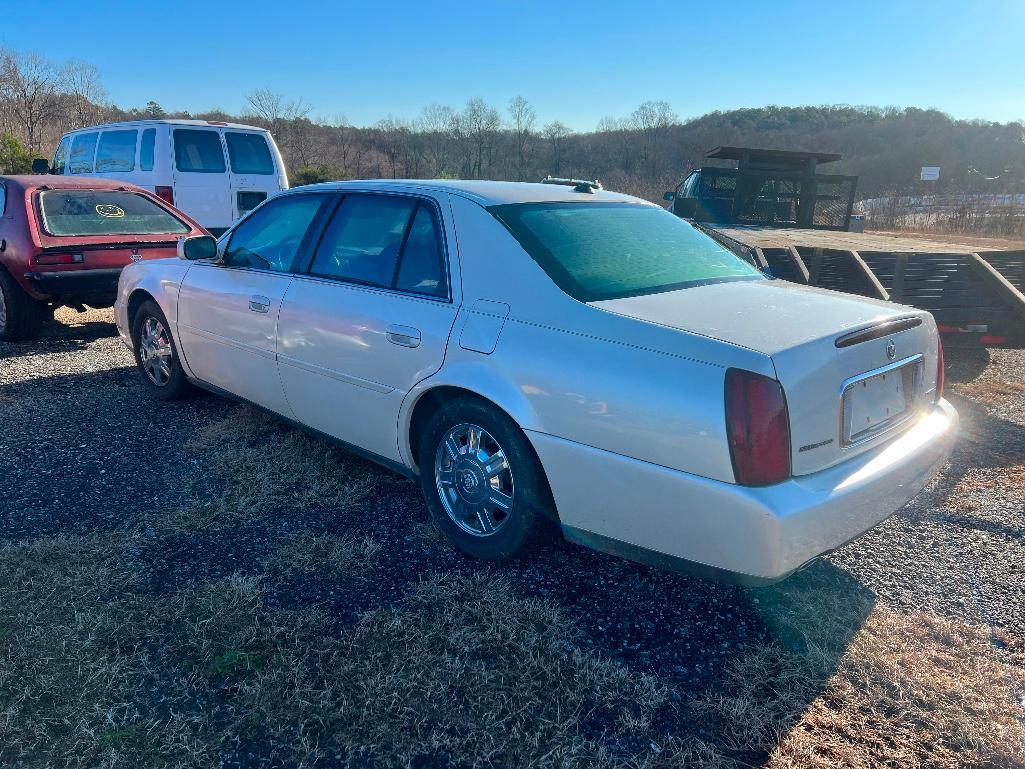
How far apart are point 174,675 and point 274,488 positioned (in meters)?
1.47

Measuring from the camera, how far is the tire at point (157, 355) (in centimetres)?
492

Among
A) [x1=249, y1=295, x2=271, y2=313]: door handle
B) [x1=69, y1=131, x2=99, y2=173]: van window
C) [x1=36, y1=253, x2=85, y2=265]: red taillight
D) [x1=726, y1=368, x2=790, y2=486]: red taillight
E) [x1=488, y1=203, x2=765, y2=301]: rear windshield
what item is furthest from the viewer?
[x1=69, y1=131, x2=99, y2=173]: van window

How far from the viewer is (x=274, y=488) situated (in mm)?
3789

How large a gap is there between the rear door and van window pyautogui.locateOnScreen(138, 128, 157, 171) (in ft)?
0.94

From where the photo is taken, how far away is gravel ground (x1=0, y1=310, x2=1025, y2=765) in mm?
2742

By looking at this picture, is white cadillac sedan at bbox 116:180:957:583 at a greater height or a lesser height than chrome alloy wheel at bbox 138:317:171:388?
greater

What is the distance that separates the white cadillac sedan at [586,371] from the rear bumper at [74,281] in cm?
308

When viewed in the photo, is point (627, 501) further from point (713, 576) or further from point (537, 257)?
point (537, 257)

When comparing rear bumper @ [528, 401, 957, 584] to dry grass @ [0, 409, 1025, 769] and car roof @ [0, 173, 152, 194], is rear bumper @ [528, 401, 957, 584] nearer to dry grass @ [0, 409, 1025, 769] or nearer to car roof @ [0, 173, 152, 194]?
dry grass @ [0, 409, 1025, 769]

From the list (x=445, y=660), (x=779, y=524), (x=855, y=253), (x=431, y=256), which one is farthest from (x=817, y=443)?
(x=855, y=253)

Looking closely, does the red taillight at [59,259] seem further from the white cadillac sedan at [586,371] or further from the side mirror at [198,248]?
the white cadillac sedan at [586,371]

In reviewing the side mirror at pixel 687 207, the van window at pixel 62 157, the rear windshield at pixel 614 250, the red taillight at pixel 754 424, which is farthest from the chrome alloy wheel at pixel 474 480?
the van window at pixel 62 157

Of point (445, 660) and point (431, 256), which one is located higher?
point (431, 256)

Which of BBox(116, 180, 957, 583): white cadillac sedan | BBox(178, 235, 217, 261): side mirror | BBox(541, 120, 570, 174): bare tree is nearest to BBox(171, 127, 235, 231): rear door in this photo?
BBox(178, 235, 217, 261): side mirror
